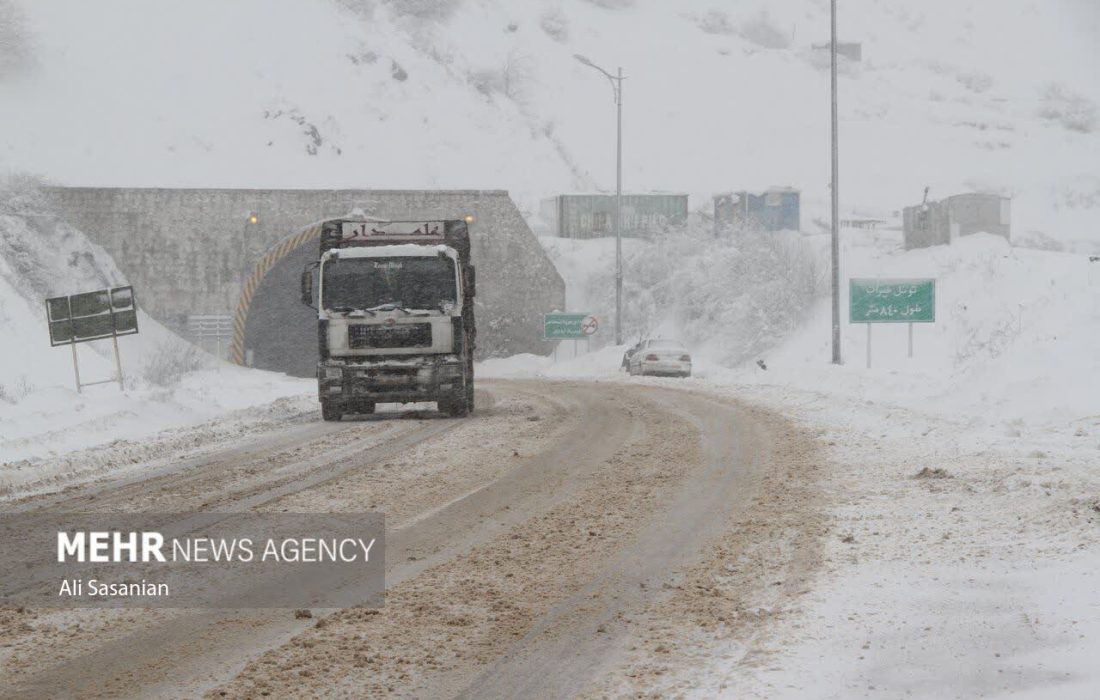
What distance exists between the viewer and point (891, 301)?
3356cm

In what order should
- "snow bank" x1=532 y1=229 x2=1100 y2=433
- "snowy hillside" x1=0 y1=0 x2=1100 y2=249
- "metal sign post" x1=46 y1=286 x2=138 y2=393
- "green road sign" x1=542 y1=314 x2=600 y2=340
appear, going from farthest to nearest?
"snowy hillside" x1=0 y1=0 x2=1100 y2=249 → "green road sign" x1=542 y1=314 x2=600 y2=340 → "metal sign post" x1=46 y1=286 x2=138 y2=393 → "snow bank" x1=532 y1=229 x2=1100 y2=433

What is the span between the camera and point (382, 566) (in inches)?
331

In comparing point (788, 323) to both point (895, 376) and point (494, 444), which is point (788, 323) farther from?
point (494, 444)

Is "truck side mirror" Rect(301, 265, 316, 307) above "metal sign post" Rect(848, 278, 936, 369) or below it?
above

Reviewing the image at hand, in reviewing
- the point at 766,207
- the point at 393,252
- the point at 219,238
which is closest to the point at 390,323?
the point at 393,252

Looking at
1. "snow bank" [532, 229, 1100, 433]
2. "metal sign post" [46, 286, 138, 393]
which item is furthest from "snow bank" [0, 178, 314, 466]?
"snow bank" [532, 229, 1100, 433]

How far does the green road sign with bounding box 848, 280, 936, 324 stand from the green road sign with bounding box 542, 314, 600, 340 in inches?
830

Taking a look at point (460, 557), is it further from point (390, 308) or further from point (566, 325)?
point (566, 325)

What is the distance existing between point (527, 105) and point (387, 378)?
10712 cm

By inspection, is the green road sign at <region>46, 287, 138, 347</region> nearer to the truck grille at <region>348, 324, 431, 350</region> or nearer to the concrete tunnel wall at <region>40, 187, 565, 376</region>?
the truck grille at <region>348, 324, 431, 350</region>

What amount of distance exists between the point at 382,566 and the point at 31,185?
49.5m

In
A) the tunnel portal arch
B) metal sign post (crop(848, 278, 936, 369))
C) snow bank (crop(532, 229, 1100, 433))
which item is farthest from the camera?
the tunnel portal arch

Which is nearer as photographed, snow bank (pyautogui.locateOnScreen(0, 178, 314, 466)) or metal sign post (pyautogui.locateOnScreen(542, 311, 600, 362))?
snow bank (pyautogui.locateOnScreen(0, 178, 314, 466))

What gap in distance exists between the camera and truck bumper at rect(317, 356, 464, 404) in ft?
69.3
